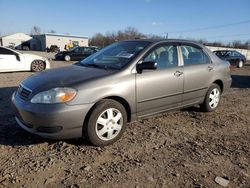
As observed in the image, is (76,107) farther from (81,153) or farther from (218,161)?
(218,161)

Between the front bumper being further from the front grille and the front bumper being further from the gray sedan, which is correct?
the front grille

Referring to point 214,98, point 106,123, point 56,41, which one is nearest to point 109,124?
point 106,123

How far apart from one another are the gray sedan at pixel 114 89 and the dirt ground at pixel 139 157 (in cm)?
30

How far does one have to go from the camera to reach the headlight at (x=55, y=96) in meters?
4.02

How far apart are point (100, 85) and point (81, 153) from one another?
992 mm

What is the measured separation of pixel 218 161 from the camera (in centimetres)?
407

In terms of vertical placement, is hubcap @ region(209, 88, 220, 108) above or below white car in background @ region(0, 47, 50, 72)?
below

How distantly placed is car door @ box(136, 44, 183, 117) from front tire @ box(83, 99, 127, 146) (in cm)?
44

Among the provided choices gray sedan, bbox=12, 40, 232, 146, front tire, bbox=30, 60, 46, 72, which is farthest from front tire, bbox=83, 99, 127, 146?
front tire, bbox=30, 60, 46, 72

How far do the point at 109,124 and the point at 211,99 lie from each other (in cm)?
289

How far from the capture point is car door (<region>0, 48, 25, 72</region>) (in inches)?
502

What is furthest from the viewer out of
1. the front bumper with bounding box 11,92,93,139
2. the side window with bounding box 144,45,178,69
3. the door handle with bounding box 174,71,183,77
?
the door handle with bounding box 174,71,183,77

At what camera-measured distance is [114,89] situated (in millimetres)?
4426

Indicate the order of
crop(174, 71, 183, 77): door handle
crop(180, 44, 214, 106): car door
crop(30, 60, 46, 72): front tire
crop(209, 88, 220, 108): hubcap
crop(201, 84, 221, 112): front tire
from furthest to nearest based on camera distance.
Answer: crop(30, 60, 46, 72): front tire, crop(209, 88, 220, 108): hubcap, crop(201, 84, 221, 112): front tire, crop(180, 44, 214, 106): car door, crop(174, 71, 183, 77): door handle
